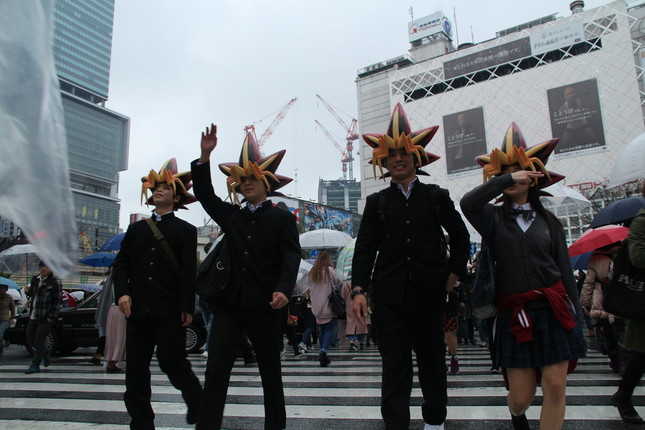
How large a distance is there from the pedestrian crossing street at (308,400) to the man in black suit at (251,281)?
2.98ft

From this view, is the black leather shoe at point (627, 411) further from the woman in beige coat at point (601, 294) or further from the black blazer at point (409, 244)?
the woman in beige coat at point (601, 294)

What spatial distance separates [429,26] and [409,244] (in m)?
92.0

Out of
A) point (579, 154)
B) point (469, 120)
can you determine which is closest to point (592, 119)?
point (579, 154)

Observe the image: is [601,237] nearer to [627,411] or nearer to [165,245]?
[627,411]

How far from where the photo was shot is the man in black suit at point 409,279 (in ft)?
9.88

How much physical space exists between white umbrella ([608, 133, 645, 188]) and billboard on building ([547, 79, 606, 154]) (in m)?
54.1

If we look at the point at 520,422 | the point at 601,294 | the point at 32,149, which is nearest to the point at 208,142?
the point at 32,149

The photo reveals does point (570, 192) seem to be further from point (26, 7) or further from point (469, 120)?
point (469, 120)

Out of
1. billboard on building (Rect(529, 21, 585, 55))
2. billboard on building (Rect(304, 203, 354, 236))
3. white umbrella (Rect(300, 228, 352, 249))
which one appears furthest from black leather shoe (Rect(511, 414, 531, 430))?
billboard on building (Rect(529, 21, 585, 55))

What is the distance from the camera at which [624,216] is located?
26.5 ft

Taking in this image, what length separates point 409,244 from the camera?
3100 millimetres

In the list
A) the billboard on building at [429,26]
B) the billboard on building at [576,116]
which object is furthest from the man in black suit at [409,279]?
the billboard on building at [429,26]

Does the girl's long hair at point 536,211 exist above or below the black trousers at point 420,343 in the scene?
above

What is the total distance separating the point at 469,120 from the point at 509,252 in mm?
65373
